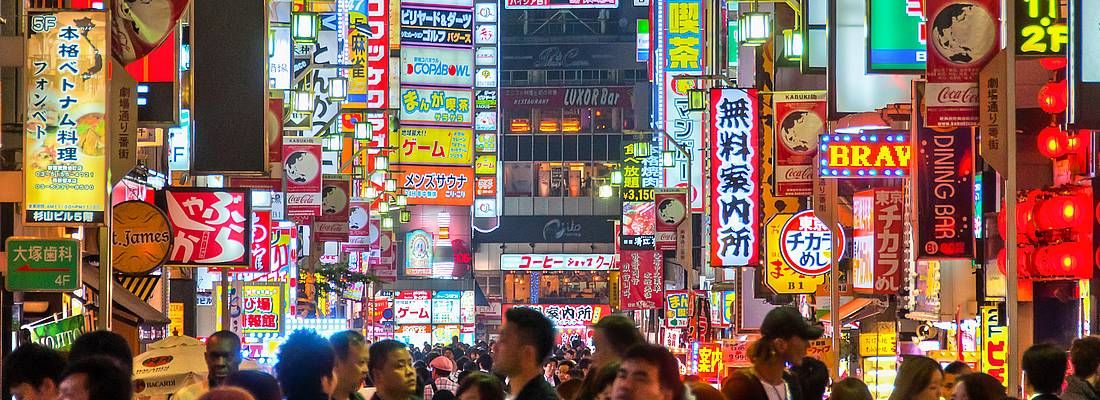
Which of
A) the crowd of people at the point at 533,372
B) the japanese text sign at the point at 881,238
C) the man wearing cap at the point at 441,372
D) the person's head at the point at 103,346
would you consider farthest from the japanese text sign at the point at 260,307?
the person's head at the point at 103,346

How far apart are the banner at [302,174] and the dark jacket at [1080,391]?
20.5 meters

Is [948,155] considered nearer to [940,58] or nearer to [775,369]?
[940,58]

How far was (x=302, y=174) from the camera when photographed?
91.4ft

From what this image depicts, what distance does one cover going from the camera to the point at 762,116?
22.6 m

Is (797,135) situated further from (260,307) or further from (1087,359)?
(1087,359)

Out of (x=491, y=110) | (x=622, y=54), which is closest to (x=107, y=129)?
(x=491, y=110)

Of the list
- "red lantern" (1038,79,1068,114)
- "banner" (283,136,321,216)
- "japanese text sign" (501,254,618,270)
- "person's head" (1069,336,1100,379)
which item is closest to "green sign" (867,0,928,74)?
"red lantern" (1038,79,1068,114)

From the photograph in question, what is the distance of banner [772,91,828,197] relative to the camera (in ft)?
68.3

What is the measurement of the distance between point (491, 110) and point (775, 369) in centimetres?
4686

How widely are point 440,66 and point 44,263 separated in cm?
2987

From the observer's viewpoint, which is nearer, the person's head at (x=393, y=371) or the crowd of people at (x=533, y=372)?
the crowd of people at (x=533, y=372)

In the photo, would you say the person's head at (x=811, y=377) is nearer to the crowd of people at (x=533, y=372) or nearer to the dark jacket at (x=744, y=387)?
the crowd of people at (x=533, y=372)

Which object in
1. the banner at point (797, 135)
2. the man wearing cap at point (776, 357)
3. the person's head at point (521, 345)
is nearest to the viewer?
the person's head at point (521, 345)

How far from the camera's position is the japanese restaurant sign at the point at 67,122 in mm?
12469
